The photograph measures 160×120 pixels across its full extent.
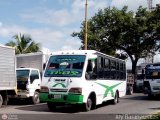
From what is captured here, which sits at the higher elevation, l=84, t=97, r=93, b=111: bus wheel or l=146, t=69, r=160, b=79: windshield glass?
l=146, t=69, r=160, b=79: windshield glass

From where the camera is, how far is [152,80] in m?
25.3

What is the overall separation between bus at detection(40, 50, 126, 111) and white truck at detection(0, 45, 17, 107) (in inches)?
112

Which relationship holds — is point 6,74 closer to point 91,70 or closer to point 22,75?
point 22,75

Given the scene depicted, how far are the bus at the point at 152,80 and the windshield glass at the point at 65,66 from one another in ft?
31.9

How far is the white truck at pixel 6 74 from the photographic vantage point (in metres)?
18.9

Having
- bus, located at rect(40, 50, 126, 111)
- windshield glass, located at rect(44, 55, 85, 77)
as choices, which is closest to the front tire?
bus, located at rect(40, 50, 126, 111)

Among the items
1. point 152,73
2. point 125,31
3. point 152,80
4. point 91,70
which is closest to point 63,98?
point 91,70

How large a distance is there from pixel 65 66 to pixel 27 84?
4.73m

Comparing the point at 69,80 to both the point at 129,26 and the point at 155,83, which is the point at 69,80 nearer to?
the point at 155,83

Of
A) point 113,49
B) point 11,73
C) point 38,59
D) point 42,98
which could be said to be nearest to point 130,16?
point 113,49

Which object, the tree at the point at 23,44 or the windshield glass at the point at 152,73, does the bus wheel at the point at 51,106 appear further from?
the tree at the point at 23,44

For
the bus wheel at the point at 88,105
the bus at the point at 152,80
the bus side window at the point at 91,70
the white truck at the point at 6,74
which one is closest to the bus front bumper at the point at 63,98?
the bus wheel at the point at 88,105

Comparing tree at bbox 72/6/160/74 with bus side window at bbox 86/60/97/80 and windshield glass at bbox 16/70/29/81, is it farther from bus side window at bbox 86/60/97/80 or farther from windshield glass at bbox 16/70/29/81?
bus side window at bbox 86/60/97/80

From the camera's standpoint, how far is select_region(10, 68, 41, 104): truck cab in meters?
20.8
